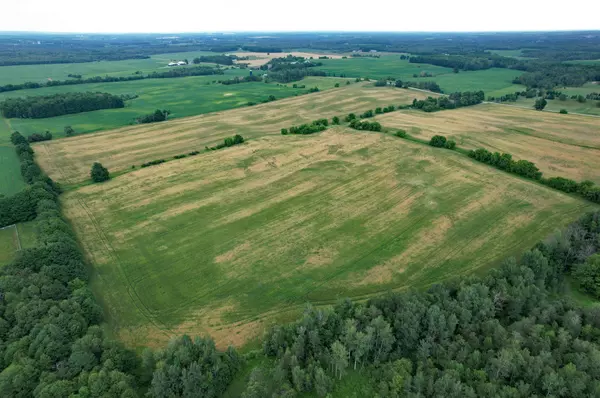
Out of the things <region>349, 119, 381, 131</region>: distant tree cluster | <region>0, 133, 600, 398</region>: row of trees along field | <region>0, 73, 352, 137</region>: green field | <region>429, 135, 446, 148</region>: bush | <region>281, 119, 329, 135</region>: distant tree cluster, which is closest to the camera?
<region>0, 133, 600, 398</region>: row of trees along field

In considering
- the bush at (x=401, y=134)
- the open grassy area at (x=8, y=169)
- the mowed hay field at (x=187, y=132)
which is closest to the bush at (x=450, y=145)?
the bush at (x=401, y=134)

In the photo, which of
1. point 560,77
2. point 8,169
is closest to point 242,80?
point 8,169

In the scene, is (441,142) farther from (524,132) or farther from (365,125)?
(524,132)

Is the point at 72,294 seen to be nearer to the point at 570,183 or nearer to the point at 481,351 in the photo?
the point at 481,351

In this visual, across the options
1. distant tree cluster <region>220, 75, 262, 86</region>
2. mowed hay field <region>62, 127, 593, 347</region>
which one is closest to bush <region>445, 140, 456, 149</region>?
mowed hay field <region>62, 127, 593, 347</region>

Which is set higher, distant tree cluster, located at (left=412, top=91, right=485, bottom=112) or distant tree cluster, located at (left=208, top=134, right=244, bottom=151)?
distant tree cluster, located at (left=412, top=91, right=485, bottom=112)

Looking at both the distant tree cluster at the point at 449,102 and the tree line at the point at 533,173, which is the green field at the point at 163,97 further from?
the tree line at the point at 533,173

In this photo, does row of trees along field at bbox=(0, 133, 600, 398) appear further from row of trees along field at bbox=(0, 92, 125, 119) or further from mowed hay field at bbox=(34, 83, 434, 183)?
row of trees along field at bbox=(0, 92, 125, 119)
